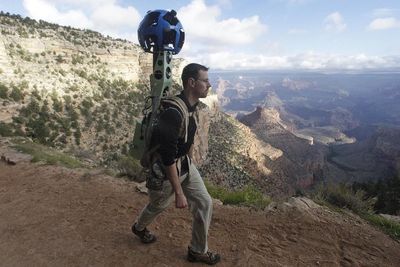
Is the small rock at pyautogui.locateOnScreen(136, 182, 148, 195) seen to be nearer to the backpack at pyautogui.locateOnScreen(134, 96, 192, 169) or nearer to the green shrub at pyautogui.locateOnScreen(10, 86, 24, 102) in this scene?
the backpack at pyautogui.locateOnScreen(134, 96, 192, 169)

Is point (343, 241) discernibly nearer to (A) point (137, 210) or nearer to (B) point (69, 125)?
(A) point (137, 210)

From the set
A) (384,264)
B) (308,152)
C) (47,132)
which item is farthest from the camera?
(308,152)

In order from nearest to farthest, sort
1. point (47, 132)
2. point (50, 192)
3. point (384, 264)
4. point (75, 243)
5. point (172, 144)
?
point (172, 144)
point (384, 264)
point (75, 243)
point (50, 192)
point (47, 132)

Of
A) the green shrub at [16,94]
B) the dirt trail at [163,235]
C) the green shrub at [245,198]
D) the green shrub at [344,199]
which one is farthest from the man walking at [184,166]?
the green shrub at [16,94]

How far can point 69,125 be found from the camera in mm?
25500

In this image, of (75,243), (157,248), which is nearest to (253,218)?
(157,248)

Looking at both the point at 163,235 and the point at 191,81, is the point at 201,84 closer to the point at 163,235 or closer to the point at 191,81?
the point at 191,81

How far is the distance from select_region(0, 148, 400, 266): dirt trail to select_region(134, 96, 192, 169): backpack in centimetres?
157

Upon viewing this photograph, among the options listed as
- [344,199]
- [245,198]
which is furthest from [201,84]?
[344,199]

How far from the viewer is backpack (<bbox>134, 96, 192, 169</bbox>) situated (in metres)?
3.84

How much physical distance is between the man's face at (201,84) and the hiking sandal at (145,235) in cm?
224

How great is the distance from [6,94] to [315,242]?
80.7 ft

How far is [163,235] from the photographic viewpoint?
5531mm

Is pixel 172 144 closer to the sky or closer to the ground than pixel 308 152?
closer to the sky
